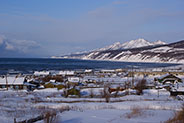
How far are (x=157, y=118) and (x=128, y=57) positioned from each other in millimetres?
189311

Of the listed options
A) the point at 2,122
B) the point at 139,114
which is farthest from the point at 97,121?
the point at 2,122

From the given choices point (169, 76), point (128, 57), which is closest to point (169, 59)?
point (128, 57)

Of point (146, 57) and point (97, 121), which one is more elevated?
point (146, 57)

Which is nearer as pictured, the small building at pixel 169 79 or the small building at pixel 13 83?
the small building at pixel 13 83

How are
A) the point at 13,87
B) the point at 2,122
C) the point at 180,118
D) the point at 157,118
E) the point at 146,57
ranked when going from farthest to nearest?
the point at 146,57
the point at 13,87
the point at 157,118
the point at 2,122
the point at 180,118

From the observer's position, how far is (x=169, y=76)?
4072 centimetres

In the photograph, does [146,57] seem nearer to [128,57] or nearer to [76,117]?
[128,57]

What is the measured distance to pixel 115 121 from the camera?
903 centimetres

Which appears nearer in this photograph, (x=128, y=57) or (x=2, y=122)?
(x=2, y=122)

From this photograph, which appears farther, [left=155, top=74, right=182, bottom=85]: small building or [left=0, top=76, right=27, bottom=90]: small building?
[left=155, top=74, right=182, bottom=85]: small building

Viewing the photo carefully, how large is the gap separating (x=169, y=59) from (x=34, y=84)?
131m

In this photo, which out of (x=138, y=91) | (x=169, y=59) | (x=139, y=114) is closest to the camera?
(x=139, y=114)

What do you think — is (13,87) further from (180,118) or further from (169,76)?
(180,118)

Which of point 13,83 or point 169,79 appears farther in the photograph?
point 169,79
